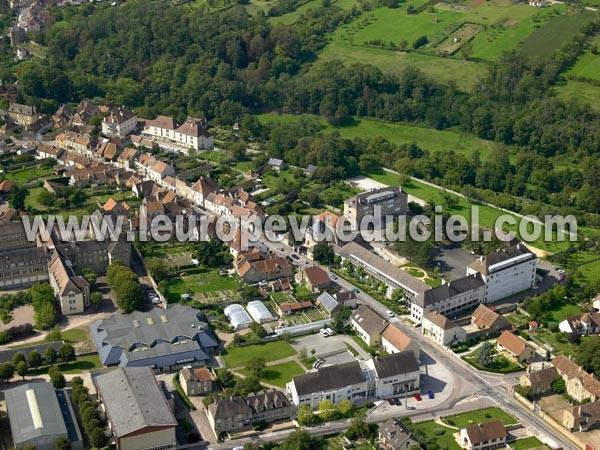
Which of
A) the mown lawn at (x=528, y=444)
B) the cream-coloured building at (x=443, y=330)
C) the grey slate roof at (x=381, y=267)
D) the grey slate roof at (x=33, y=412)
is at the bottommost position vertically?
the mown lawn at (x=528, y=444)

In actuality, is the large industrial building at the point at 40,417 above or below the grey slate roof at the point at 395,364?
above

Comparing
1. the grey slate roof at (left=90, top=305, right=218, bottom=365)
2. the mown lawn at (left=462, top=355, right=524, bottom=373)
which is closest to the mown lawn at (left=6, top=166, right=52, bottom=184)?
the grey slate roof at (left=90, top=305, right=218, bottom=365)

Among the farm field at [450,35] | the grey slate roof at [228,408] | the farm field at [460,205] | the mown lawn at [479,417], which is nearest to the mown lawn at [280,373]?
the grey slate roof at [228,408]

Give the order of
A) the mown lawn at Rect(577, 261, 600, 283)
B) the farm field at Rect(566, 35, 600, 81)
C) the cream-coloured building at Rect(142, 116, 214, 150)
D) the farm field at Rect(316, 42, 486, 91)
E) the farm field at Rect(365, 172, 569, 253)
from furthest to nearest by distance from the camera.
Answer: the farm field at Rect(316, 42, 486, 91)
the farm field at Rect(566, 35, 600, 81)
the cream-coloured building at Rect(142, 116, 214, 150)
the farm field at Rect(365, 172, 569, 253)
the mown lawn at Rect(577, 261, 600, 283)

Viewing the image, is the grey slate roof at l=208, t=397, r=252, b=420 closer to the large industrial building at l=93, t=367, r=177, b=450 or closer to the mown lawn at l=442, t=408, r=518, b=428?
the large industrial building at l=93, t=367, r=177, b=450

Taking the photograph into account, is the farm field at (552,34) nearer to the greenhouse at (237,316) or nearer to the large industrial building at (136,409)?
the greenhouse at (237,316)

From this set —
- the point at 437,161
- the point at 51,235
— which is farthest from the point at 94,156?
the point at 437,161

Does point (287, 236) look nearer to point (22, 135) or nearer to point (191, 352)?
point (191, 352)
